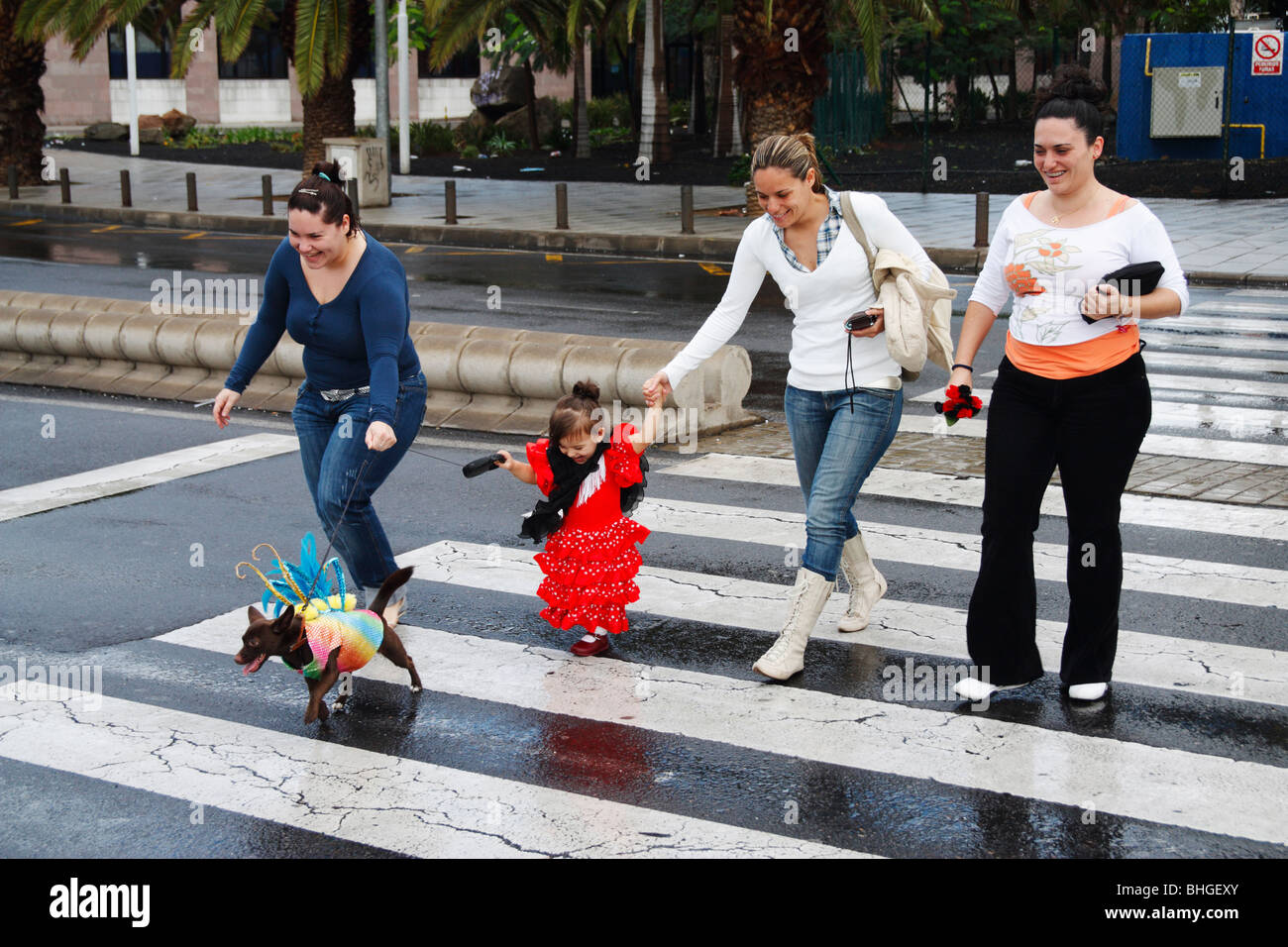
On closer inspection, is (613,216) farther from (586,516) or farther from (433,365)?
(586,516)

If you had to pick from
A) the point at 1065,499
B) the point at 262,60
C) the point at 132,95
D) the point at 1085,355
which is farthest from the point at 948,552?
the point at 262,60

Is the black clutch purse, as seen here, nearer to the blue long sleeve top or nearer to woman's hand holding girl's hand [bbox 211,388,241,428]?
the blue long sleeve top

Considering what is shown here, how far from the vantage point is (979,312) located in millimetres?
5293

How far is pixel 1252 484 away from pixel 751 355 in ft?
16.9

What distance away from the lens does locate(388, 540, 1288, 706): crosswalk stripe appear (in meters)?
5.60

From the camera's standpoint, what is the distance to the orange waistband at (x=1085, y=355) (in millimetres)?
4992

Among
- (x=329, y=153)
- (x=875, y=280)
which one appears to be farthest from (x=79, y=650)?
(x=329, y=153)

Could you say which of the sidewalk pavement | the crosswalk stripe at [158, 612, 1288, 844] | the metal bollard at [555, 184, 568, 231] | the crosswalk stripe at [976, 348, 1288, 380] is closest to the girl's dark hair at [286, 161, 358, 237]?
the crosswalk stripe at [158, 612, 1288, 844]

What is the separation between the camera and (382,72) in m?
26.4

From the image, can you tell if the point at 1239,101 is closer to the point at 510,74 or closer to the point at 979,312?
the point at 510,74

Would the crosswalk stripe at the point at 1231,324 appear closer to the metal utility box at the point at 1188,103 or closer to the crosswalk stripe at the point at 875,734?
the crosswalk stripe at the point at 875,734

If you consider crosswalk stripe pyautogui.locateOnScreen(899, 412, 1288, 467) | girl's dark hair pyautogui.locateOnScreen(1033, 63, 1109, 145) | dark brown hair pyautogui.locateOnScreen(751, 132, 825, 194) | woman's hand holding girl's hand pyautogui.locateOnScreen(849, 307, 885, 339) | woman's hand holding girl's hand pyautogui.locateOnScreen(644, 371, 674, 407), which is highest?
girl's dark hair pyautogui.locateOnScreen(1033, 63, 1109, 145)

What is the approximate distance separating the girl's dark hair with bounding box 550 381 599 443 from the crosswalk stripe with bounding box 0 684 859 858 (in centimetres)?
145

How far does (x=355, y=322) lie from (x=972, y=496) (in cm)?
398
